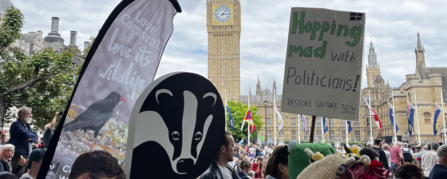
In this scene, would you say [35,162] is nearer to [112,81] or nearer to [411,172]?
[112,81]

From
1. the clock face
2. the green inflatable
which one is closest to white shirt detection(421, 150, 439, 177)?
the green inflatable

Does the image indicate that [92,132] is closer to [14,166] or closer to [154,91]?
[154,91]

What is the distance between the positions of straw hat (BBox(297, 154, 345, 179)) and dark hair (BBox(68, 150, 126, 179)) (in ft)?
2.52

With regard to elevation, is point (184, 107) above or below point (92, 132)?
above

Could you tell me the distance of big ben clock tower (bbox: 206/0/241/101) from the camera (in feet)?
231

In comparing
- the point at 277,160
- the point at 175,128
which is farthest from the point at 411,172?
the point at 175,128

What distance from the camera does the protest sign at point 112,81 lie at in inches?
70.7

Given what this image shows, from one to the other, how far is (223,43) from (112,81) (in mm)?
69835

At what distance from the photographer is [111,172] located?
150cm

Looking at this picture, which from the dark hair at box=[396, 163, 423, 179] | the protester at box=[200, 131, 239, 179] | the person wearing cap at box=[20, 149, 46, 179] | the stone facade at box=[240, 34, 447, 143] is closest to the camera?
the protester at box=[200, 131, 239, 179]

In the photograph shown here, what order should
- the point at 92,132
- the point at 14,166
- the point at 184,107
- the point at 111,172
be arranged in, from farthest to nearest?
1. the point at 14,166
2. the point at 92,132
3. the point at 184,107
4. the point at 111,172

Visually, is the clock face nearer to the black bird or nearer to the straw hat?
the black bird

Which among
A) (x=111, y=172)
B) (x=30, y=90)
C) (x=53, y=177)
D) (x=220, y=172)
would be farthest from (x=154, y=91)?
(x=30, y=90)

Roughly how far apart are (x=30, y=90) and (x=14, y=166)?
29.0ft
